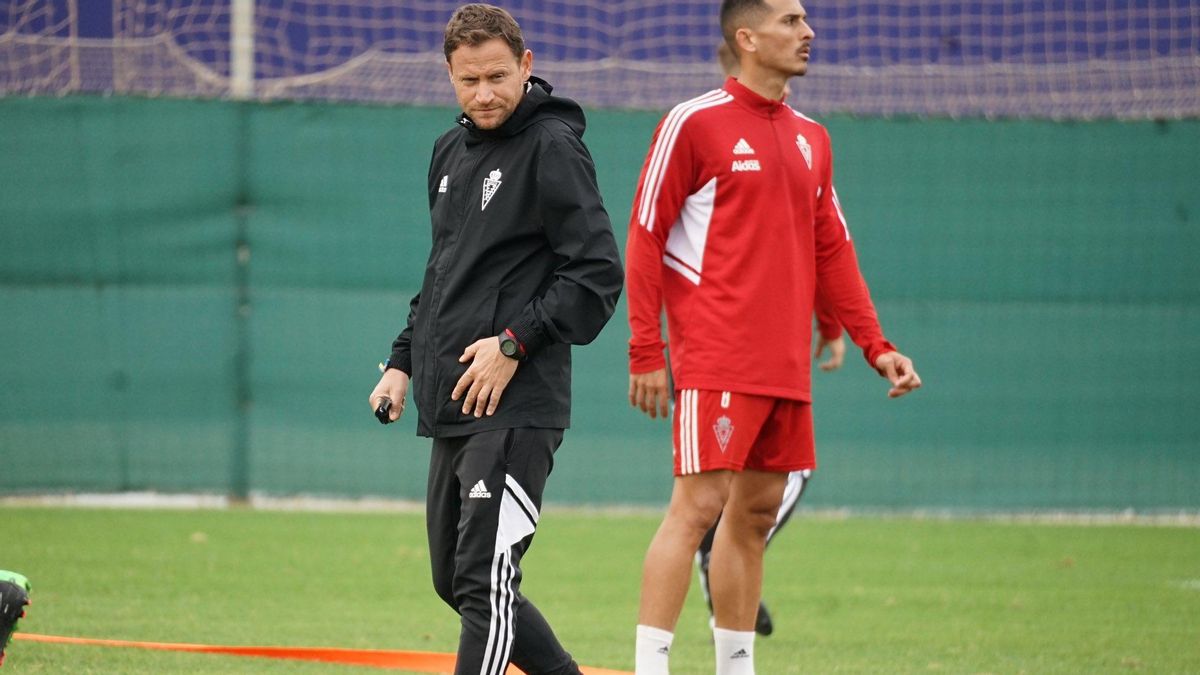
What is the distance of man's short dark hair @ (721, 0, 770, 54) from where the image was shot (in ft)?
17.0

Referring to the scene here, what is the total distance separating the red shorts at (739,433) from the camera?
4902 millimetres

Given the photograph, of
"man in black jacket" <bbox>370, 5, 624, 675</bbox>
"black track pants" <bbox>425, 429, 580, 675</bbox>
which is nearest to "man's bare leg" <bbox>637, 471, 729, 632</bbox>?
"man in black jacket" <bbox>370, 5, 624, 675</bbox>

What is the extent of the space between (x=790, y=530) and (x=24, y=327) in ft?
16.6

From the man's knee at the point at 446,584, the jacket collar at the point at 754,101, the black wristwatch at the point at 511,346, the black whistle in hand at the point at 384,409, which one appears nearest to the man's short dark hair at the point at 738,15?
the jacket collar at the point at 754,101

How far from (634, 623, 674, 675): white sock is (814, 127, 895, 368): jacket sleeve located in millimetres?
1150

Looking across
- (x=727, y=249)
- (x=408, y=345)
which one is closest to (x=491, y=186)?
(x=408, y=345)

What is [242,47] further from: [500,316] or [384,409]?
[500,316]

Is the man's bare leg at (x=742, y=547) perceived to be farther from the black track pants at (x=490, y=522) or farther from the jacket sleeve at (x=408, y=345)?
the jacket sleeve at (x=408, y=345)

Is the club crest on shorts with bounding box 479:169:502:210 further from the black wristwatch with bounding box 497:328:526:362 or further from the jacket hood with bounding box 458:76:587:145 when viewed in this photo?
the black wristwatch with bounding box 497:328:526:362

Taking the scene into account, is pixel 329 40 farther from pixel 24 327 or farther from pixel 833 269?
pixel 833 269

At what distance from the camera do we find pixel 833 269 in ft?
17.5

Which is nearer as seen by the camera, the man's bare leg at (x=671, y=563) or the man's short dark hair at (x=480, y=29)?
the man's short dark hair at (x=480, y=29)

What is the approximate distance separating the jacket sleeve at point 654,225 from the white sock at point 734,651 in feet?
2.89

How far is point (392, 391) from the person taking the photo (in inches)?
178
